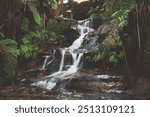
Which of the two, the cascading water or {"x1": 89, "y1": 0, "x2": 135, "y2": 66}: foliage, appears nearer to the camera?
{"x1": 89, "y1": 0, "x2": 135, "y2": 66}: foliage

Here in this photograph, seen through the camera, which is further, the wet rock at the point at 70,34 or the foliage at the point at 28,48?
the wet rock at the point at 70,34

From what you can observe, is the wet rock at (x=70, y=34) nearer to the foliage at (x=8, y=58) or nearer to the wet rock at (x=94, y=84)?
the foliage at (x=8, y=58)

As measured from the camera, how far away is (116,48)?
910cm

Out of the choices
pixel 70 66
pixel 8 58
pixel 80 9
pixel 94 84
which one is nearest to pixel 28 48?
pixel 70 66

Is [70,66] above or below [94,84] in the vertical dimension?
above

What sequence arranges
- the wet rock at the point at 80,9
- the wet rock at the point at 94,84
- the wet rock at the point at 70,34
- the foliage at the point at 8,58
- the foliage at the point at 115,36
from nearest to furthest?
1. the foliage at the point at 115,36
2. the wet rock at the point at 94,84
3. the foliage at the point at 8,58
4. the wet rock at the point at 70,34
5. the wet rock at the point at 80,9

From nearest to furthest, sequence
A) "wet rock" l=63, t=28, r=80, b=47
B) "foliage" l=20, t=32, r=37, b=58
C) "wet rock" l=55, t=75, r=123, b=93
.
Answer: "wet rock" l=55, t=75, r=123, b=93
"foliage" l=20, t=32, r=37, b=58
"wet rock" l=63, t=28, r=80, b=47

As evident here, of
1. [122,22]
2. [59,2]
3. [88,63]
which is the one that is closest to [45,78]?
[88,63]

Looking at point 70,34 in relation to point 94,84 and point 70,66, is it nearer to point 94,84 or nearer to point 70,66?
point 70,66

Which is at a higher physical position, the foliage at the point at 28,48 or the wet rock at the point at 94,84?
the foliage at the point at 28,48

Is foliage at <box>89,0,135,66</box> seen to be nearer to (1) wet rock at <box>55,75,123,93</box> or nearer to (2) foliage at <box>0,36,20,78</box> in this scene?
(1) wet rock at <box>55,75,123,93</box>

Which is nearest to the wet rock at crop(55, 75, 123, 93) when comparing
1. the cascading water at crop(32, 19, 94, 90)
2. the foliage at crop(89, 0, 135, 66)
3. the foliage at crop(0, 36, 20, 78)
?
the cascading water at crop(32, 19, 94, 90)

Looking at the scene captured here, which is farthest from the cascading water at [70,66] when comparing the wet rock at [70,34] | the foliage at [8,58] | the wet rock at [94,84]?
the foliage at [8,58]

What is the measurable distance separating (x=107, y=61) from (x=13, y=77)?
2.68 metres
